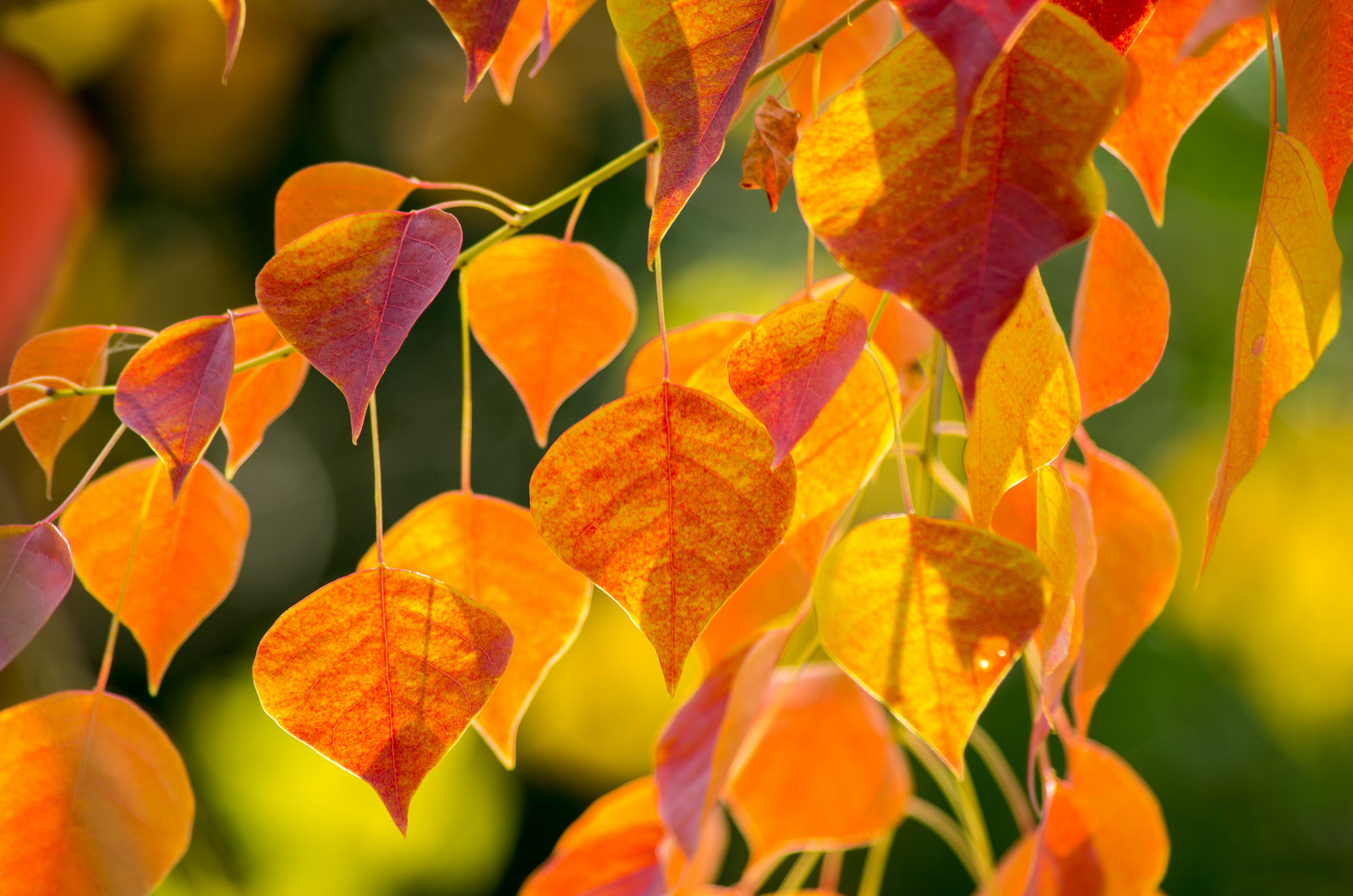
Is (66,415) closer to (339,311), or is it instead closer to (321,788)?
(339,311)

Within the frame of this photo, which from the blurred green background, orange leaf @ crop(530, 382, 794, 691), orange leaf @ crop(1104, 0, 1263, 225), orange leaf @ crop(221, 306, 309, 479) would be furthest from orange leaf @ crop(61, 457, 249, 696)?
the blurred green background

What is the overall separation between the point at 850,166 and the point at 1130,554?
0.18 metres

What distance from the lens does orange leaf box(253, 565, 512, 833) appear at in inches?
7.3

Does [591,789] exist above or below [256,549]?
below

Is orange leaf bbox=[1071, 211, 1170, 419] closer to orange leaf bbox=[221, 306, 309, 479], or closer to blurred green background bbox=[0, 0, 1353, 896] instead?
orange leaf bbox=[221, 306, 309, 479]

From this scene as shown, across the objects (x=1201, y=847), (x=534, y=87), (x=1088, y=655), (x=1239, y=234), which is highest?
(x=1088, y=655)

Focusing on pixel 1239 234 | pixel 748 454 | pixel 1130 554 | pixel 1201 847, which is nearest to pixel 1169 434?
pixel 1239 234

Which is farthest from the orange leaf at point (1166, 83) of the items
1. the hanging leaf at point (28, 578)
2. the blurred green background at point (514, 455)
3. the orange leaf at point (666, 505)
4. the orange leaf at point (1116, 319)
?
the blurred green background at point (514, 455)

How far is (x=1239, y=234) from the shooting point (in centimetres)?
217

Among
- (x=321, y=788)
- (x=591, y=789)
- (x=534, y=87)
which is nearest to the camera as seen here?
(x=321, y=788)

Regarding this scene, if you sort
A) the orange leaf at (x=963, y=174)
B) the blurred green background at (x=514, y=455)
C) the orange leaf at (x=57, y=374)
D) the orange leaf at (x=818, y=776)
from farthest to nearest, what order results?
the blurred green background at (x=514, y=455) < the orange leaf at (x=818, y=776) < the orange leaf at (x=57, y=374) < the orange leaf at (x=963, y=174)

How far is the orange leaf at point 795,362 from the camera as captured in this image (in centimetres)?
18

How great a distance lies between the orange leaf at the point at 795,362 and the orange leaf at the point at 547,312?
0.10m

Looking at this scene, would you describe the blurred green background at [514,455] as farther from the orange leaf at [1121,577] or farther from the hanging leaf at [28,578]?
the hanging leaf at [28,578]
